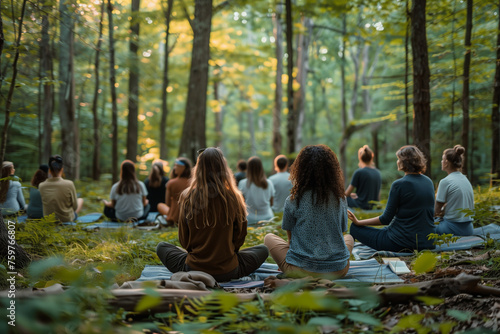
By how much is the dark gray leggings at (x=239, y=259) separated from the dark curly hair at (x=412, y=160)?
2.17m

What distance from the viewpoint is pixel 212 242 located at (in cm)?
379

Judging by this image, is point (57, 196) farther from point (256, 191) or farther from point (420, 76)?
point (420, 76)

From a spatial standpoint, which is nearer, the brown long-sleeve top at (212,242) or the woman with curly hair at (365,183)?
the brown long-sleeve top at (212,242)

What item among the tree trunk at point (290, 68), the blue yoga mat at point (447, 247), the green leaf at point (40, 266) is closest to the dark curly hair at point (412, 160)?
the blue yoga mat at point (447, 247)

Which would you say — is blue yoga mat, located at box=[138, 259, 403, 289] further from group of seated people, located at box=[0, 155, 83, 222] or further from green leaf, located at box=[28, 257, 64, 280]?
group of seated people, located at box=[0, 155, 83, 222]

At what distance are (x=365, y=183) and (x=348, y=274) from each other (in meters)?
4.39

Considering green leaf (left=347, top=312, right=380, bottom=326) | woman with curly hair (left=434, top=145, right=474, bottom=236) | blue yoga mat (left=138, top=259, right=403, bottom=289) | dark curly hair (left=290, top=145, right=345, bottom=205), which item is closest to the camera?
green leaf (left=347, top=312, right=380, bottom=326)

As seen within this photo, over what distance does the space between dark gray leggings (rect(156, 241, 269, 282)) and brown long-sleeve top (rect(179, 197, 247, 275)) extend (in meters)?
0.14

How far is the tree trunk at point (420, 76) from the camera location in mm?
6469

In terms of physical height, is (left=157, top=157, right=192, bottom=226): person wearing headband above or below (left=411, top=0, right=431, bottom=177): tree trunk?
below

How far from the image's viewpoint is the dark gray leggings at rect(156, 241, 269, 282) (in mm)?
3979

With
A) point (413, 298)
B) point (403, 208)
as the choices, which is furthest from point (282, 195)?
point (413, 298)

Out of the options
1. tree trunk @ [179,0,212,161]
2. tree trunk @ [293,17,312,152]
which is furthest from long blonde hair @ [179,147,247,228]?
tree trunk @ [293,17,312,152]

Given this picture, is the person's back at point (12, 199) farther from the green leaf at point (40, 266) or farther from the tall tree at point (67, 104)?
the green leaf at point (40, 266)
